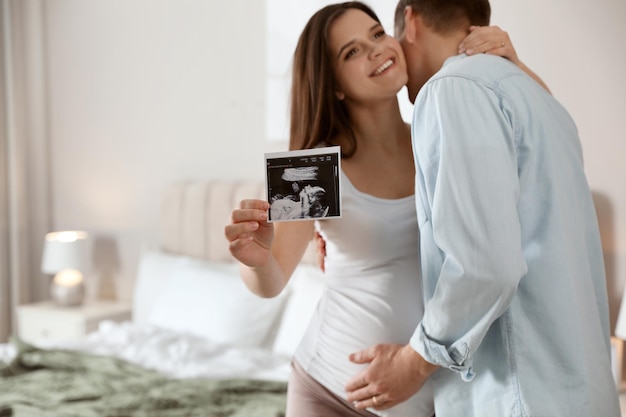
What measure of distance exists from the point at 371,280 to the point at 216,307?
1.89 metres

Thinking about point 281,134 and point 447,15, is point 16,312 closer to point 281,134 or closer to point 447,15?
point 281,134

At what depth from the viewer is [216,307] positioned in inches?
124

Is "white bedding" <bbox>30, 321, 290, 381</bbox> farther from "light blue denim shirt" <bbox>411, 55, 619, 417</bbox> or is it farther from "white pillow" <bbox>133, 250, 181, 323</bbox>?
"light blue denim shirt" <bbox>411, 55, 619, 417</bbox>

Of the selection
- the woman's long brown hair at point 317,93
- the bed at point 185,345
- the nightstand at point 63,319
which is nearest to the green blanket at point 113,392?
the bed at point 185,345

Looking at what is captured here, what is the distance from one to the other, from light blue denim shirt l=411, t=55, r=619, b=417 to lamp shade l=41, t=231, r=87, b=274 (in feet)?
10.2

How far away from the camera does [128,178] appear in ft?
13.5

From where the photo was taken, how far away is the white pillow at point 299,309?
9.47 ft

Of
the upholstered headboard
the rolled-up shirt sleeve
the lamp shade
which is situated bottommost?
the lamp shade

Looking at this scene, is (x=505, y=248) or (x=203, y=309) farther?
(x=203, y=309)

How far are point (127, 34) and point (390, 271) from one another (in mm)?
3131

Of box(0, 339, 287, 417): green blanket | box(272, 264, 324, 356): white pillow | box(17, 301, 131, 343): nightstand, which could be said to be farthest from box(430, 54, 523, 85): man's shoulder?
box(17, 301, 131, 343): nightstand

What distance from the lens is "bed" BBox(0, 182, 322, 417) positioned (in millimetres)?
2391

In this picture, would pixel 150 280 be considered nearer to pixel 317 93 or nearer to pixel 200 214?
pixel 200 214

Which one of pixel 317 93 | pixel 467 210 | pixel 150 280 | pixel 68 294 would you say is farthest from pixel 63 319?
pixel 467 210
